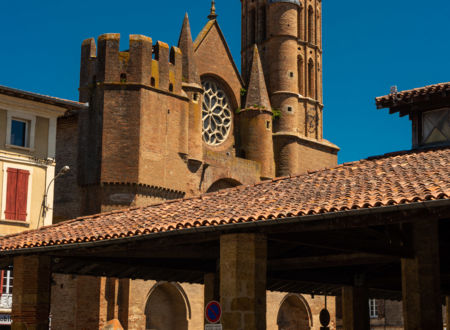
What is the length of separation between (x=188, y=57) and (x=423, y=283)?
28.3 meters

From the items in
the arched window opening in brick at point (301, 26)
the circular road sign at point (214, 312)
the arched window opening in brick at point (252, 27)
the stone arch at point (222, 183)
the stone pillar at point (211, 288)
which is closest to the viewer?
the circular road sign at point (214, 312)

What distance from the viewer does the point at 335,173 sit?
17.5 metres

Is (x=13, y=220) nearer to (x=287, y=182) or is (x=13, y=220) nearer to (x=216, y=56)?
(x=287, y=182)

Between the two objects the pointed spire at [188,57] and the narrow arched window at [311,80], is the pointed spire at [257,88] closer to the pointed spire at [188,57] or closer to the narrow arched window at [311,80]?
the narrow arched window at [311,80]

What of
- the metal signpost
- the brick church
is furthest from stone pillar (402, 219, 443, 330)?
the brick church

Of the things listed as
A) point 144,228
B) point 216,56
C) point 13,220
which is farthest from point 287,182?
point 216,56

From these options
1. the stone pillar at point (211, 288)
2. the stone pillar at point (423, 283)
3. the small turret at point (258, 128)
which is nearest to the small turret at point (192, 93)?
the small turret at point (258, 128)

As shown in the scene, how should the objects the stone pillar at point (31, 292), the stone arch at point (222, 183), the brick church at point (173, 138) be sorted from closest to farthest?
1. the stone pillar at point (31, 292)
2. the brick church at point (173, 138)
3. the stone arch at point (222, 183)

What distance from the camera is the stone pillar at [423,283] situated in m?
14.8

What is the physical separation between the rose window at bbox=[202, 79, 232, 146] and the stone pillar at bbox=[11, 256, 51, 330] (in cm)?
2751

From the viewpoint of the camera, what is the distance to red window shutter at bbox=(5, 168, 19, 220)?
30.2 metres

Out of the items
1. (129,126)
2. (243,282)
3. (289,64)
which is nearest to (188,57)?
(129,126)

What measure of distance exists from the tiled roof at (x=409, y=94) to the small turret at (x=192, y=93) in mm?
18935

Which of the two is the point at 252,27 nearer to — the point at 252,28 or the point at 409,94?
the point at 252,28
